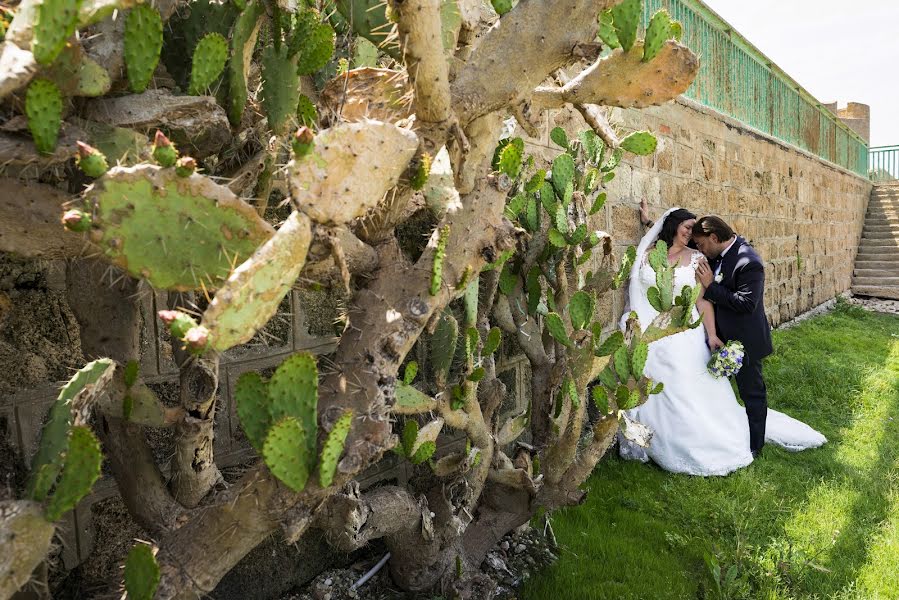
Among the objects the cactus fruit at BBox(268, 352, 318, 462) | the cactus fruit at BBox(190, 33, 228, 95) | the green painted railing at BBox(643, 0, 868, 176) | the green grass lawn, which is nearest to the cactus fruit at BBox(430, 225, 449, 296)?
the cactus fruit at BBox(268, 352, 318, 462)

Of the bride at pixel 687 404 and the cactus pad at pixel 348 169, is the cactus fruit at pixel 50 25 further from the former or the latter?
the bride at pixel 687 404

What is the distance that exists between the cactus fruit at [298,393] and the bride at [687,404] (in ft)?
11.1

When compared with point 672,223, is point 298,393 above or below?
above

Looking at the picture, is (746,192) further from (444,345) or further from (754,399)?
(444,345)

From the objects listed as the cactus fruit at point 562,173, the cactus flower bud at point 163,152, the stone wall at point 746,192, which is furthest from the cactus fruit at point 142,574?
the stone wall at point 746,192

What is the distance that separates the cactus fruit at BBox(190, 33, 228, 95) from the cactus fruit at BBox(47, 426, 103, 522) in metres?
0.71

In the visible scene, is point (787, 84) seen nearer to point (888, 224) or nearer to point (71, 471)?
point (888, 224)

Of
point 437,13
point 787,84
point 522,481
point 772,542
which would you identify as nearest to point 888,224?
point 787,84

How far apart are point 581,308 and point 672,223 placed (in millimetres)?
2274

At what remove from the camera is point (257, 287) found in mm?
1088

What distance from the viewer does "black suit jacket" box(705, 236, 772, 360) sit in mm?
4367

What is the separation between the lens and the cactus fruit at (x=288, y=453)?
1.26 meters

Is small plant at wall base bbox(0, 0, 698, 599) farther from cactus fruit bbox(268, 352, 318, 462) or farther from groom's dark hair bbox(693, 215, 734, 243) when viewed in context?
groom's dark hair bbox(693, 215, 734, 243)

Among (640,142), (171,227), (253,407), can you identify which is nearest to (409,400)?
(253,407)
